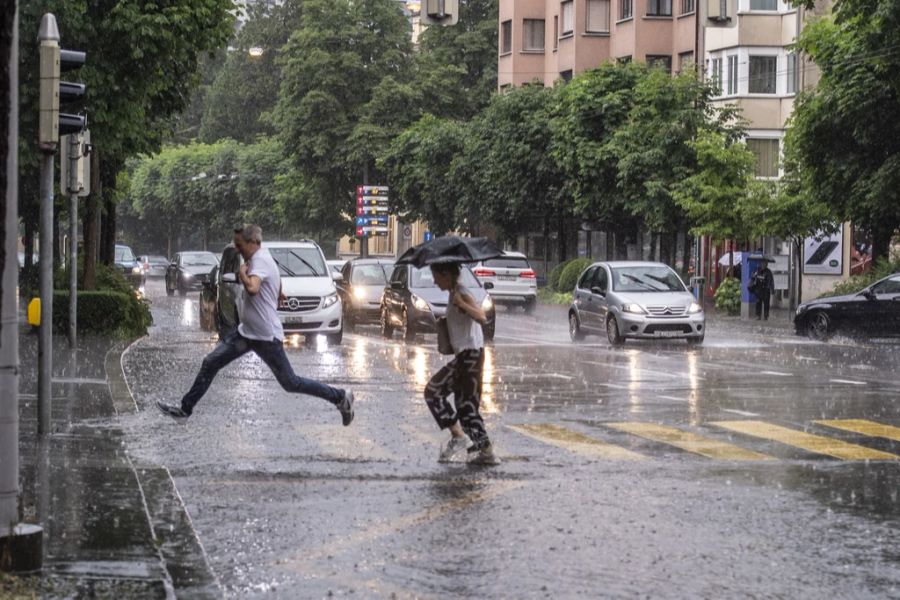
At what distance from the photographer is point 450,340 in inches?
497

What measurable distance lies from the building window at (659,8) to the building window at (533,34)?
470 inches

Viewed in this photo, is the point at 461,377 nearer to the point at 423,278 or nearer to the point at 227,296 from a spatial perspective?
the point at 227,296

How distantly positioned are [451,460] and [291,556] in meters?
3.93

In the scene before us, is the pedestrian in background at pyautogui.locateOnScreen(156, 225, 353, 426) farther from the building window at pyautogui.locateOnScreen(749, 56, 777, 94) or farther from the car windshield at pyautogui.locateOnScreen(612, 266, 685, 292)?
the building window at pyautogui.locateOnScreen(749, 56, 777, 94)

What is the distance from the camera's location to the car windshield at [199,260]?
63719 mm

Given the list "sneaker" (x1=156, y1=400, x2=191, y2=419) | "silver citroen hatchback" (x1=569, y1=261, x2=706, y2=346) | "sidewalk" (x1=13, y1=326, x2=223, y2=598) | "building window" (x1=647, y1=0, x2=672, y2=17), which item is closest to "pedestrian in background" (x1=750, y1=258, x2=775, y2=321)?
"silver citroen hatchback" (x1=569, y1=261, x2=706, y2=346)

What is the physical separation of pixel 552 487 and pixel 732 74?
50295 mm

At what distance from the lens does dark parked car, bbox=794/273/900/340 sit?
33.3 m

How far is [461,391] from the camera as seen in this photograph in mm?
12531

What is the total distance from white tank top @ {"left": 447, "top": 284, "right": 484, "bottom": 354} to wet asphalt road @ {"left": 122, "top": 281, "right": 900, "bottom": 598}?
89 centimetres

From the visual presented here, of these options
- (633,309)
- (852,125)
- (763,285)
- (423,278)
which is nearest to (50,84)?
(633,309)

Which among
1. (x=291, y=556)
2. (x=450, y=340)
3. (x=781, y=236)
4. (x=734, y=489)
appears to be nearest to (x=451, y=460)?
(x=450, y=340)

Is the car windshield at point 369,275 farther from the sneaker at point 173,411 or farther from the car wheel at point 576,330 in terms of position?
the sneaker at point 173,411

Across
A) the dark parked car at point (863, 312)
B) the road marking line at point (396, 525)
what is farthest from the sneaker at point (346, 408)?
the dark parked car at point (863, 312)
